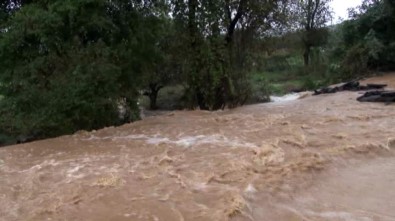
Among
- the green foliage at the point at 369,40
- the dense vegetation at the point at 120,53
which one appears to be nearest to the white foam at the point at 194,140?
the dense vegetation at the point at 120,53

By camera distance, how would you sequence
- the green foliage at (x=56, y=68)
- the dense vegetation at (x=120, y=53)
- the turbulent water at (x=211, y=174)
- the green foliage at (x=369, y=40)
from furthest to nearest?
the green foliage at (x=369, y=40) < the dense vegetation at (x=120, y=53) < the green foliage at (x=56, y=68) < the turbulent water at (x=211, y=174)

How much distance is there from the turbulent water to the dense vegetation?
1.72 meters

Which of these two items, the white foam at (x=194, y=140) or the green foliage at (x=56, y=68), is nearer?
the white foam at (x=194, y=140)

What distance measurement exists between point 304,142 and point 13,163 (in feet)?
16.7

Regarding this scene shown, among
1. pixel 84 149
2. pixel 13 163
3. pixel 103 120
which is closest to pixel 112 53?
pixel 103 120

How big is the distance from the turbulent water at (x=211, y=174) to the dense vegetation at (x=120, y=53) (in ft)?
5.63

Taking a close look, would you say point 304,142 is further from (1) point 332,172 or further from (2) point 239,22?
(2) point 239,22

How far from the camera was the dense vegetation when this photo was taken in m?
11.2

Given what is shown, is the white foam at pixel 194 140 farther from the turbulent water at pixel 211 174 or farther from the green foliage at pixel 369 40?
the green foliage at pixel 369 40

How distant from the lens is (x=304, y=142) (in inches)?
324

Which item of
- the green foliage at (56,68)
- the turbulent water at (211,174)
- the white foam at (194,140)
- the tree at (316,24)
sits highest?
the tree at (316,24)

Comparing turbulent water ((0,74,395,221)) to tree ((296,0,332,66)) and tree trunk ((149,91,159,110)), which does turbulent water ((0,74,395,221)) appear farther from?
tree ((296,0,332,66))

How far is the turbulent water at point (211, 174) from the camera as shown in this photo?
206 inches

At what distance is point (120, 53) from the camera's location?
1241 cm
